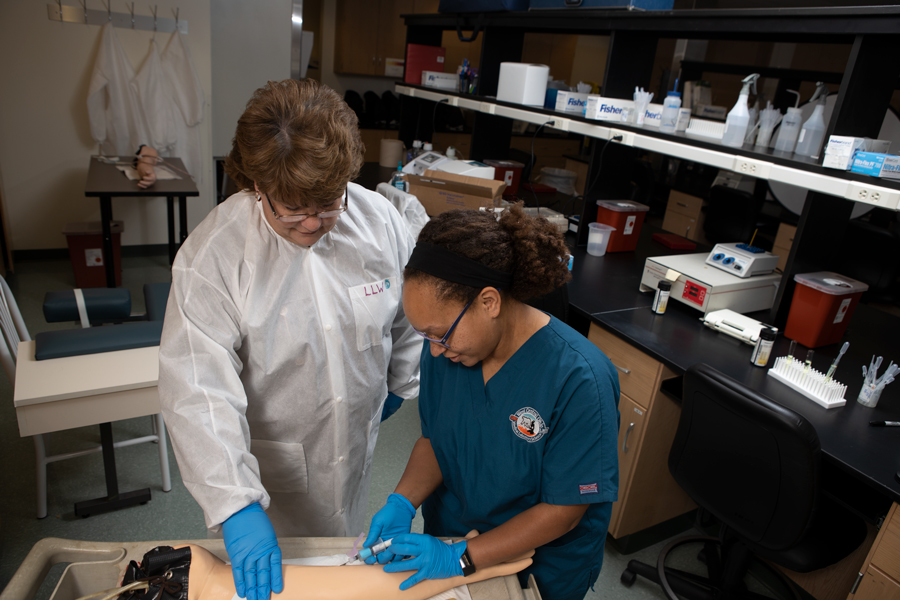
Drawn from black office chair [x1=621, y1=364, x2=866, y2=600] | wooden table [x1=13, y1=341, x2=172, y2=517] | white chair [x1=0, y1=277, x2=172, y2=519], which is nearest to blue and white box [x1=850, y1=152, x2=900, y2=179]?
black office chair [x1=621, y1=364, x2=866, y2=600]

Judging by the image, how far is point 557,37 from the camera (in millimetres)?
6934

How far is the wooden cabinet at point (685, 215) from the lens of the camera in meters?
5.27

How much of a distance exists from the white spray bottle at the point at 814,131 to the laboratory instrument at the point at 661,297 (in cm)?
63

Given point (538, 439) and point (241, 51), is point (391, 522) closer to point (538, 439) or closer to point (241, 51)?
point (538, 439)

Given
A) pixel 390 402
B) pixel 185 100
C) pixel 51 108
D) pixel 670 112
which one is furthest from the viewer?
pixel 185 100

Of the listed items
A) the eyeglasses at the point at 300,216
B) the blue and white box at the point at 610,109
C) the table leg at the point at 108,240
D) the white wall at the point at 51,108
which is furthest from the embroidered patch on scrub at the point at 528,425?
the white wall at the point at 51,108

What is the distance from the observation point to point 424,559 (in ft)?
3.35

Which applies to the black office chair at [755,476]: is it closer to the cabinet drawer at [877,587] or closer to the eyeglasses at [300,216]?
the cabinet drawer at [877,587]

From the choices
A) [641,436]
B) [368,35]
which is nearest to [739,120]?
[641,436]

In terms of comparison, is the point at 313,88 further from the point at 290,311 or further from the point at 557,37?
the point at 557,37

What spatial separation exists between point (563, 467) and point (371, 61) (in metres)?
6.14

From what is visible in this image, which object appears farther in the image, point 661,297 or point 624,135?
point 624,135

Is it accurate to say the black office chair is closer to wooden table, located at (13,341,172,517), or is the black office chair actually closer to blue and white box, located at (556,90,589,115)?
blue and white box, located at (556,90,589,115)

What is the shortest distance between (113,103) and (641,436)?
399 centimetres
